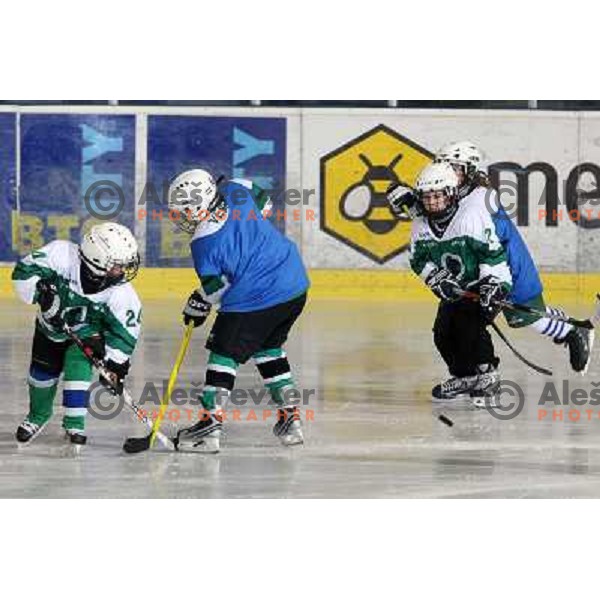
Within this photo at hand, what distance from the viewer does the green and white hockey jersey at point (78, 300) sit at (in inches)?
236

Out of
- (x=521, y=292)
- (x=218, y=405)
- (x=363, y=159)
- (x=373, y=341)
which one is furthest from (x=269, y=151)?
(x=218, y=405)

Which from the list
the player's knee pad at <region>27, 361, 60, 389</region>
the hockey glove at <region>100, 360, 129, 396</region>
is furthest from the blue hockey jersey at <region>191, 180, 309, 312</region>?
the player's knee pad at <region>27, 361, 60, 389</region>

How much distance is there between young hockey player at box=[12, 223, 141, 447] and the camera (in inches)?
234

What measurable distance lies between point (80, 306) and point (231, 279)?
536mm

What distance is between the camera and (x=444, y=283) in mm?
7191

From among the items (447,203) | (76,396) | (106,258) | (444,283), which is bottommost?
(76,396)

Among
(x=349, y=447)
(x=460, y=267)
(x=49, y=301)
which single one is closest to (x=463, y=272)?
(x=460, y=267)

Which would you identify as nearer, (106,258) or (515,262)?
(106,258)

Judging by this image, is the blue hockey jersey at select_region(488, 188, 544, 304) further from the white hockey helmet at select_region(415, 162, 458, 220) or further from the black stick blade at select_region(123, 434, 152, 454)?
the black stick blade at select_region(123, 434, 152, 454)

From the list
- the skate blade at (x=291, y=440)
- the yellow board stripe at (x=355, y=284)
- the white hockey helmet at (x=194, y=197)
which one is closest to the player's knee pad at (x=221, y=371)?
the skate blade at (x=291, y=440)

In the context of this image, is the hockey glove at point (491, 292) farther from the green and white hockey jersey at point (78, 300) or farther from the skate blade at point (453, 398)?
the green and white hockey jersey at point (78, 300)

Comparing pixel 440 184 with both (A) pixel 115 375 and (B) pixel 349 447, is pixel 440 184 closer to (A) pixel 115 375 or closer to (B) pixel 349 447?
(B) pixel 349 447

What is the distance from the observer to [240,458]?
20.1 feet

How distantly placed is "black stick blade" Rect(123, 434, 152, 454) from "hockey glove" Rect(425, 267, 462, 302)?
1.57m
